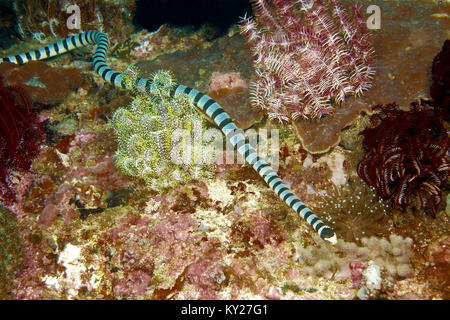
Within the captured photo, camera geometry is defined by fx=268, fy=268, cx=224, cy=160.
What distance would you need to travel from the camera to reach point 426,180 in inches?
107

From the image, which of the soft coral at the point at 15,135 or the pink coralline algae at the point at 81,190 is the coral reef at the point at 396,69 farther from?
the soft coral at the point at 15,135

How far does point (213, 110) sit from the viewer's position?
3922 mm

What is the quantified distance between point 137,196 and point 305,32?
2.89 m

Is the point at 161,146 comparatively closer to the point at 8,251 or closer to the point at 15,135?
the point at 8,251

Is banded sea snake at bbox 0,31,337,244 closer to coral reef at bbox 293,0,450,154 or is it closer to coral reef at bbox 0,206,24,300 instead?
coral reef at bbox 293,0,450,154

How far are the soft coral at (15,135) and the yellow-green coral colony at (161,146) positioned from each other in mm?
1269

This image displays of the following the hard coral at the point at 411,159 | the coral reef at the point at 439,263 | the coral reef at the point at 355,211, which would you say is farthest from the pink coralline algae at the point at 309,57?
the coral reef at the point at 439,263

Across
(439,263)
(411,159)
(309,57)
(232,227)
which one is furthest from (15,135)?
(439,263)

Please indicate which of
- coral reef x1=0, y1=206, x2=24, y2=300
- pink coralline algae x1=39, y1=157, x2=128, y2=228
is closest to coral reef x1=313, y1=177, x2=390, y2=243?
pink coralline algae x1=39, y1=157, x2=128, y2=228

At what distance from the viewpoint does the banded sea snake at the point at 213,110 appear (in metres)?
2.93

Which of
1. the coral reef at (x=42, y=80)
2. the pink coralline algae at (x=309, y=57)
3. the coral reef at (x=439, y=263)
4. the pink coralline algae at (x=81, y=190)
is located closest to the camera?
the coral reef at (x=439, y=263)

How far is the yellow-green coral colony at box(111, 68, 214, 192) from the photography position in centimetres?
315

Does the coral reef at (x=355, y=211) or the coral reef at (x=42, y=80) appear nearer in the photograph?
the coral reef at (x=355, y=211)

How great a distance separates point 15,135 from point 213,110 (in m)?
2.62
